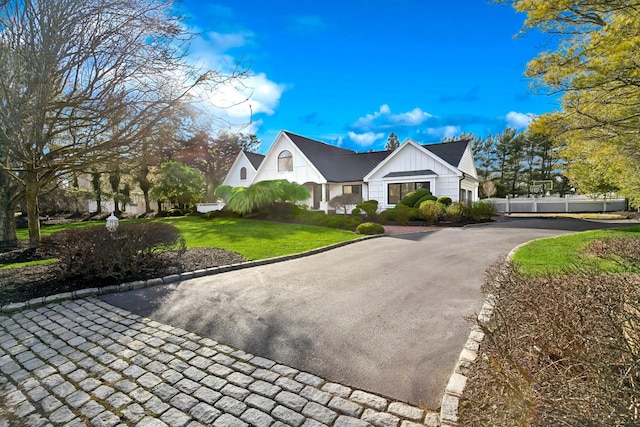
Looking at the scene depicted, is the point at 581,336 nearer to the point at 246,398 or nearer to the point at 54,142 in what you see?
the point at 246,398

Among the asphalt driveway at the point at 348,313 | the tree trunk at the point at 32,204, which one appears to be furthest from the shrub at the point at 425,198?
the tree trunk at the point at 32,204

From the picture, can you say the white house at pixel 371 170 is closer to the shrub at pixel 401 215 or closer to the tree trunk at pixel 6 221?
the shrub at pixel 401 215

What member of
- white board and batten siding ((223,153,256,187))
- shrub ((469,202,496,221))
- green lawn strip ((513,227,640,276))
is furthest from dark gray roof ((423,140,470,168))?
white board and batten siding ((223,153,256,187))

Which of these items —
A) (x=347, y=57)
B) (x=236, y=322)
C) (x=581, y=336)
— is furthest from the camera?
(x=347, y=57)

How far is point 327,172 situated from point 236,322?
2091 cm

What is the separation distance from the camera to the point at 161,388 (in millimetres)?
2877

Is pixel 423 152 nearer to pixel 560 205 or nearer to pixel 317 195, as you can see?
pixel 317 195

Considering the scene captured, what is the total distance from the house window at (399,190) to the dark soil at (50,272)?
15.7 meters

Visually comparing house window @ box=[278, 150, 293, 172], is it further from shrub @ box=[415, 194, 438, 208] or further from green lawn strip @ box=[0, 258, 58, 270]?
green lawn strip @ box=[0, 258, 58, 270]

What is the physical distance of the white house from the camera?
2084cm

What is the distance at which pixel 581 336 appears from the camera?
2.08 metres

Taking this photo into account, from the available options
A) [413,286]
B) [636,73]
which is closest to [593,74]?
[636,73]

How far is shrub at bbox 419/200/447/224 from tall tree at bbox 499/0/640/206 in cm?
843

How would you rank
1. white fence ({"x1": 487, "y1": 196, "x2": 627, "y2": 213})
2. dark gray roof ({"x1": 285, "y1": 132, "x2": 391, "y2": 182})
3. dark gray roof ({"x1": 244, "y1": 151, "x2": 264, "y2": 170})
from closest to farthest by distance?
dark gray roof ({"x1": 285, "y1": 132, "x2": 391, "y2": 182}), white fence ({"x1": 487, "y1": 196, "x2": 627, "y2": 213}), dark gray roof ({"x1": 244, "y1": 151, "x2": 264, "y2": 170})
